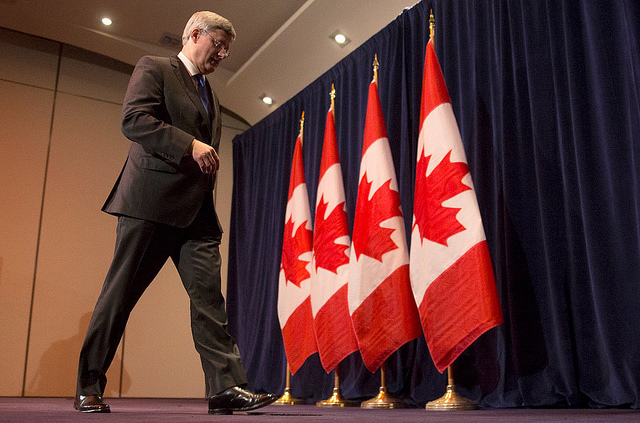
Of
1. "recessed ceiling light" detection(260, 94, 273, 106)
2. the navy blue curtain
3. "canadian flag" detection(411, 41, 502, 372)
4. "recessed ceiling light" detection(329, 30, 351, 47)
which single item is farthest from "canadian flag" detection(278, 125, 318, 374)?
"recessed ceiling light" detection(260, 94, 273, 106)

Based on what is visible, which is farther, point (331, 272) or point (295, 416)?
point (331, 272)

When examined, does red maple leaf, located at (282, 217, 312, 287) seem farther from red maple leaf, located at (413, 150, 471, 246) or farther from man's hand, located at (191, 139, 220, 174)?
man's hand, located at (191, 139, 220, 174)

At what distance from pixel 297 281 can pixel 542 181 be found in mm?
1807

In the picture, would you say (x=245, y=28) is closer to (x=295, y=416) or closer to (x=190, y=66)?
(x=190, y=66)

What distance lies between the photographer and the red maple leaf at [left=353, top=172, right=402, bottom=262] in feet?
11.0

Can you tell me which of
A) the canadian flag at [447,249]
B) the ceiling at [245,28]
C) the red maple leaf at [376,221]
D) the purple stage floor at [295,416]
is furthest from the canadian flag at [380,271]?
the ceiling at [245,28]

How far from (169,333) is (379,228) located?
11.0ft

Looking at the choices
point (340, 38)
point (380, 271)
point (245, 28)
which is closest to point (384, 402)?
point (380, 271)

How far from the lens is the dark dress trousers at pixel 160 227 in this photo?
6.32 feet

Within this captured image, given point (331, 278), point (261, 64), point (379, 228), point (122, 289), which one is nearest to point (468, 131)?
point (379, 228)

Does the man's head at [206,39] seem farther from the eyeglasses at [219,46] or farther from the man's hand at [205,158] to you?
the man's hand at [205,158]

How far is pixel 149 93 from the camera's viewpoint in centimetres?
204

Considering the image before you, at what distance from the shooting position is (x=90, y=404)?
192cm

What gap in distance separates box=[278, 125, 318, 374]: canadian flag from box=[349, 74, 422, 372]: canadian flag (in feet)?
2.48
